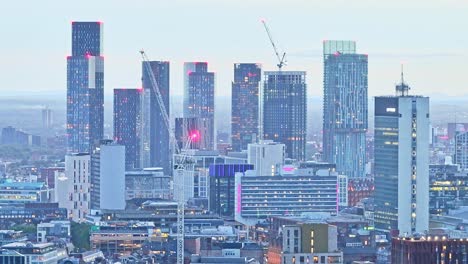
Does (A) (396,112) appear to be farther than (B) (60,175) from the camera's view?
No

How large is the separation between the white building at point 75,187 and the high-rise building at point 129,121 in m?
19.3

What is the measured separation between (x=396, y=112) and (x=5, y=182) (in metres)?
34.4

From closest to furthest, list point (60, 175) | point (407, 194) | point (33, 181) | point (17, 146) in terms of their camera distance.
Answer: point (407, 194) → point (60, 175) → point (33, 181) → point (17, 146)

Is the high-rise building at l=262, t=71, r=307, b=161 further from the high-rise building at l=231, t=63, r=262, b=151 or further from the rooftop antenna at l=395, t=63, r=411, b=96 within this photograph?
the rooftop antenna at l=395, t=63, r=411, b=96

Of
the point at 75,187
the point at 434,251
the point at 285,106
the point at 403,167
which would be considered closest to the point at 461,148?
the point at 285,106

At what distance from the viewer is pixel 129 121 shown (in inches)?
5733

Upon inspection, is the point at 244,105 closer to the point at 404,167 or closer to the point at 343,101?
the point at 343,101

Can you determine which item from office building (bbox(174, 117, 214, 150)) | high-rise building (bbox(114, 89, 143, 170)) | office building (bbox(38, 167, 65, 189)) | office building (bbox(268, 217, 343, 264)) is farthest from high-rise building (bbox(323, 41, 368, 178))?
office building (bbox(268, 217, 343, 264))

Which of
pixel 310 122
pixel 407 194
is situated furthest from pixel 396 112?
pixel 310 122

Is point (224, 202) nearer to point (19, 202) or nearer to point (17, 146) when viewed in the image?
point (19, 202)

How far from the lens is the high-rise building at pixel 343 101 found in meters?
137

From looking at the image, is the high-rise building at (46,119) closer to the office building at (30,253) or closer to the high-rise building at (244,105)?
the high-rise building at (244,105)

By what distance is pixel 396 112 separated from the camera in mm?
89688

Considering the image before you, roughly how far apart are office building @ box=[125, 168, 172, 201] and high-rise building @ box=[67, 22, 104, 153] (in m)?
15.2
